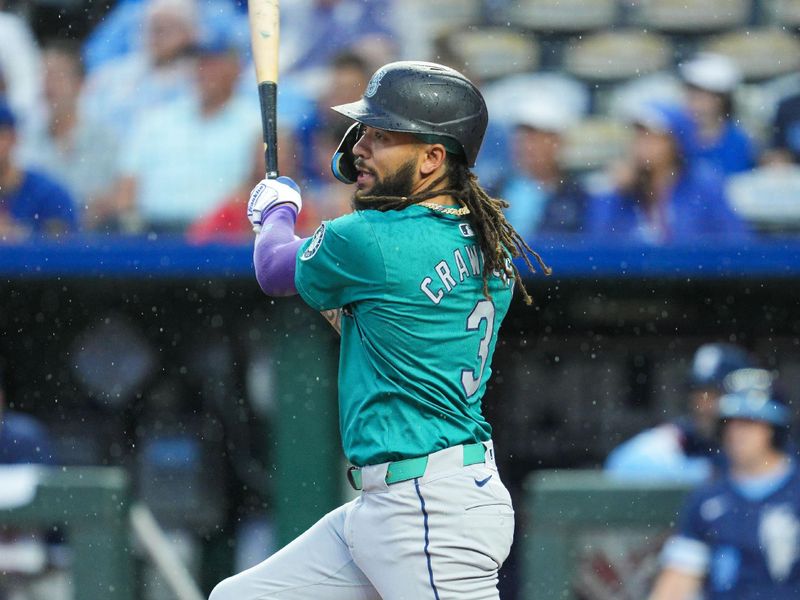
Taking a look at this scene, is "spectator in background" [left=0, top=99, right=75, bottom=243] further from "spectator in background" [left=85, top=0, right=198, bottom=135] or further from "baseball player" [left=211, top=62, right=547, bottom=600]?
"baseball player" [left=211, top=62, right=547, bottom=600]

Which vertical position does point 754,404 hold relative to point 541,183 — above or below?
below

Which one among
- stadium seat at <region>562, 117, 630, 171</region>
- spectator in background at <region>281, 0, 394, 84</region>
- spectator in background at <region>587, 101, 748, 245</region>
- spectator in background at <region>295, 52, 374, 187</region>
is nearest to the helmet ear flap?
spectator in background at <region>587, 101, 748, 245</region>

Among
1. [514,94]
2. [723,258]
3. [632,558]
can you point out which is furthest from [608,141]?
[632,558]

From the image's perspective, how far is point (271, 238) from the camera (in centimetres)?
307

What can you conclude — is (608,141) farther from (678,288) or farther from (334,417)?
(334,417)

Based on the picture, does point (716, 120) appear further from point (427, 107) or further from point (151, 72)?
point (427, 107)

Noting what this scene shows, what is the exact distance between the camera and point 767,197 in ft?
21.1

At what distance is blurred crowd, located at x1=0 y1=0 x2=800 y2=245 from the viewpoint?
6.41m

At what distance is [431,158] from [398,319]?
1.19ft

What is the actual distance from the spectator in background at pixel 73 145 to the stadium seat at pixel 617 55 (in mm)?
2330

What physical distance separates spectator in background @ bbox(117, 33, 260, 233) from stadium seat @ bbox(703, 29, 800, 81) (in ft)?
7.77

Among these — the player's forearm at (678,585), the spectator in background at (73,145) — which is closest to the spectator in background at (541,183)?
the player's forearm at (678,585)

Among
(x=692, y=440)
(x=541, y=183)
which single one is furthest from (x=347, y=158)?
(x=541, y=183)

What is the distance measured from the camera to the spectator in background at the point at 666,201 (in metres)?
6.31
